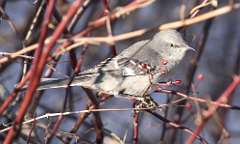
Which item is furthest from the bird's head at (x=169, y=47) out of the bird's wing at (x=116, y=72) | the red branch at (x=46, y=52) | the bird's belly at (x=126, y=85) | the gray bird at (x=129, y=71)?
the red branch at (x=46, y=52)

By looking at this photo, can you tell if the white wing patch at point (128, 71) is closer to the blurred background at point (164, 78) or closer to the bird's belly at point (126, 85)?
the bird's belly at point (126, 85)

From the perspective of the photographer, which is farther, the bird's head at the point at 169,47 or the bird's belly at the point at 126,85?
the bird's head at the point at 169,47

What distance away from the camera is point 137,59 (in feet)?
12.6

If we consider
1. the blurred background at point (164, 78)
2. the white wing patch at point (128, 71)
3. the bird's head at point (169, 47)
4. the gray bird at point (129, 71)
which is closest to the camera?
the gray bird at point (129, 71)

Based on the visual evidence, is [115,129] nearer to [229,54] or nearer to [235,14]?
[229,54]

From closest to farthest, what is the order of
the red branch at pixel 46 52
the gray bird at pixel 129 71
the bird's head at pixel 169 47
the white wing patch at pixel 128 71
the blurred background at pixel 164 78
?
the red branch at pixel 46 52 < the gray bird at pixel 129 71 < the white wing patch at pixel 128 71 < the bird's head at pixel 169 47 < the blurred background at pixel 164 78

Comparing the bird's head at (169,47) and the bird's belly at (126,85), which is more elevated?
the bird's head at (169,47)

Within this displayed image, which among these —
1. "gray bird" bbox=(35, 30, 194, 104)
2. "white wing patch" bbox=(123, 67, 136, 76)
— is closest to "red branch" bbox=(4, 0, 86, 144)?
"gray bird" bbox=(35, 30, 194, 104)

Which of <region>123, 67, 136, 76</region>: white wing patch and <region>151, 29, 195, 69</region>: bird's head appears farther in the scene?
<region>151, 29, 195, 69</region>: bird's head

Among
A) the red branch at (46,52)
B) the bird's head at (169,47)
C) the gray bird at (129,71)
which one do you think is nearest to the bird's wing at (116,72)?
the gray bird at (129,71)

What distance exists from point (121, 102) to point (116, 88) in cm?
206

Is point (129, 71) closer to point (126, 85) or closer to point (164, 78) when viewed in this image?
point (126, 85)

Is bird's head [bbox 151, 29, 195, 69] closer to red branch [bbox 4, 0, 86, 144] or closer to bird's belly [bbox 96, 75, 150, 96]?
bird's belly [bbox 96, 75, 150, 96]

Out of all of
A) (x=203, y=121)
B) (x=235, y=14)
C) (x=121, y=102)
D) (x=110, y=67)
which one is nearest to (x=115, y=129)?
(x=121, y=102)
